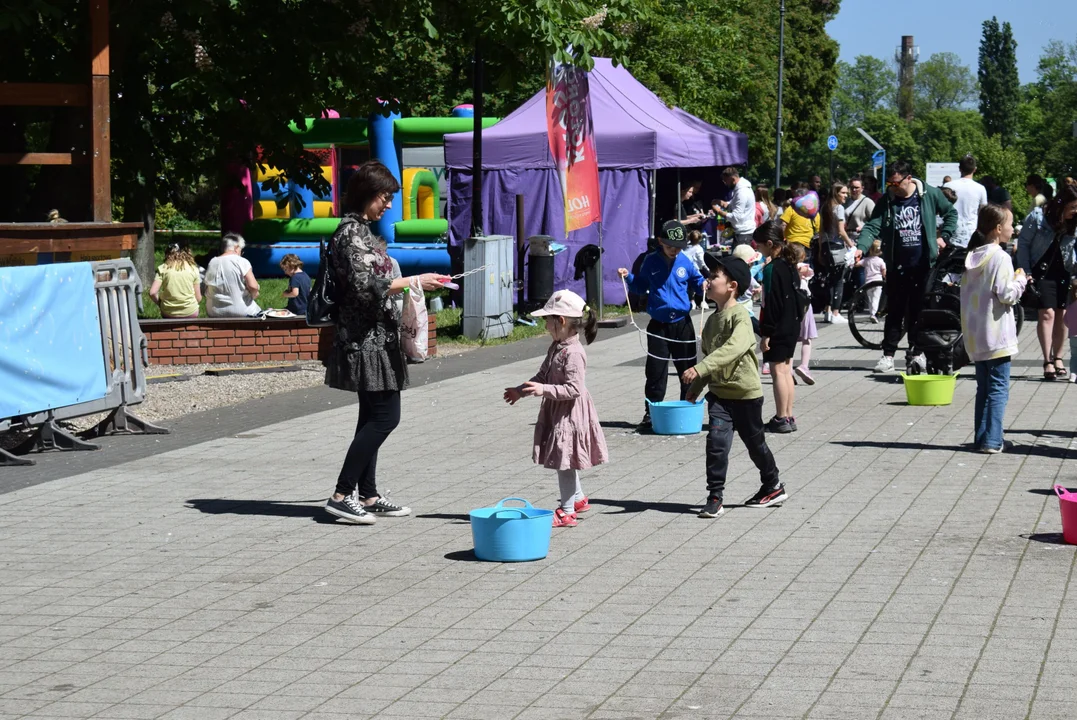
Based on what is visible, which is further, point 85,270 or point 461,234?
point 461,234

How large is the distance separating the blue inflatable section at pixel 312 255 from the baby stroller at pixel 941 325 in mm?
13366

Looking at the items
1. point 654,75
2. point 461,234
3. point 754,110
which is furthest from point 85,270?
point 754,110

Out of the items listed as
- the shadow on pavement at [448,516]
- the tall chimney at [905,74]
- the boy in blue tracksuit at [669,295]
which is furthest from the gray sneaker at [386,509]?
the tall chimney at [905,74]

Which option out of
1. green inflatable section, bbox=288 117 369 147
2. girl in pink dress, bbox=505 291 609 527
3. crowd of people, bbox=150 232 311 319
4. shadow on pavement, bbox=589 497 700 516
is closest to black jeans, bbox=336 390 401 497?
girl in pink dress, bbox=505 291 609 527

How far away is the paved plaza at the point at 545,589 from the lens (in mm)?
5297

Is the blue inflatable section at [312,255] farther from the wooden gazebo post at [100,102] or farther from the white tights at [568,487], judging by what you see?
the white tights at [568,487]

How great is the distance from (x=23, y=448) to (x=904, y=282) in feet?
26.2

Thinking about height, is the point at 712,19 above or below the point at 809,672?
above

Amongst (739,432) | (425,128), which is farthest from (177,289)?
(425,128)

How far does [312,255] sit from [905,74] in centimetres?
10795

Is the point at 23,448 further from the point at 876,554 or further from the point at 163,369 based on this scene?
the point at 876,554

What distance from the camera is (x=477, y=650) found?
5840mm

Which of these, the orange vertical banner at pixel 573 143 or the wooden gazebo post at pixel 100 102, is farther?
the orange vertical banner at pixel 573 143

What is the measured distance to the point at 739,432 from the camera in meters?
8.48
